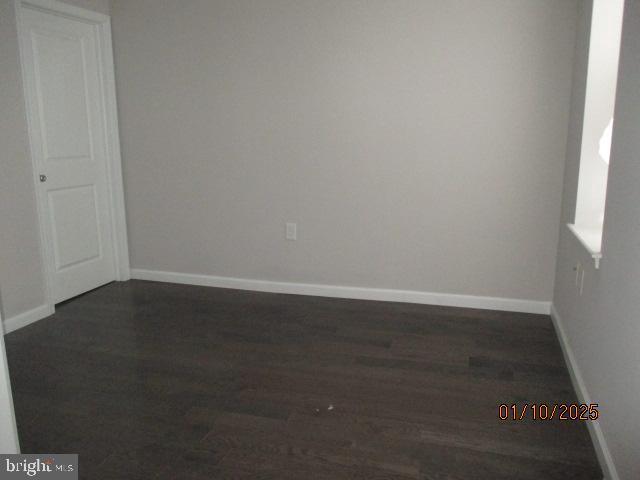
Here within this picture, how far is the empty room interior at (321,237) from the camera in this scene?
2006 millimetres

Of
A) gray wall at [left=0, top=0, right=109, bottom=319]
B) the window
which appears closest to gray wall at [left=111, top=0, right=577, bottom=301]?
the window

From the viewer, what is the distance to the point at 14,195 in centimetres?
319

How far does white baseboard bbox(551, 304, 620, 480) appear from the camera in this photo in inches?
70.5

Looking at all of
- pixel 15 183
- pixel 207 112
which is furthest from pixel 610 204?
pixel 15 183

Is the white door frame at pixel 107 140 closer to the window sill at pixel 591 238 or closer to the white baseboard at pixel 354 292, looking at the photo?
the white baseboard at pixel 354 292

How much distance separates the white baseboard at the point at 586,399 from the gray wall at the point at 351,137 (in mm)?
564

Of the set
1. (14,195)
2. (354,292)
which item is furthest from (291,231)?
(14,195)

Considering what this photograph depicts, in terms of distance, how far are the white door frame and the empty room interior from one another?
0.06 feet

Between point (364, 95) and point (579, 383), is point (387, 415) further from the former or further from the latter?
point (364, 95)

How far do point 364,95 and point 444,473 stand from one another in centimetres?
249

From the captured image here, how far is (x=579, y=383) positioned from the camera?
2354mm

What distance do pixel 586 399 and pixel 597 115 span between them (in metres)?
1.43

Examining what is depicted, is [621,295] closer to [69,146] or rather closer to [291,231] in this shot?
[291,231]
